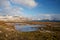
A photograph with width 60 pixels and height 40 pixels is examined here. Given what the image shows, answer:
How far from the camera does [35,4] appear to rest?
1941mm

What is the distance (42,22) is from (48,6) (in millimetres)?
300

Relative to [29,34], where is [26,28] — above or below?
above

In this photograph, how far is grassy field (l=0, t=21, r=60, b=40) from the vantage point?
1.87m

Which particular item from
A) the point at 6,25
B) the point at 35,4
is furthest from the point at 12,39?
the point at 35,4

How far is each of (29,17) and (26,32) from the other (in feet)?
0.86

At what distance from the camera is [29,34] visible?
6.19ft

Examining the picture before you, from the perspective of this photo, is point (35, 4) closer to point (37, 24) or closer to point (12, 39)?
point (37, 24)

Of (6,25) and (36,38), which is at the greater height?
(6,25)

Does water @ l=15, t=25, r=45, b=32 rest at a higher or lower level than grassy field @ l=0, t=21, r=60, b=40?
higher

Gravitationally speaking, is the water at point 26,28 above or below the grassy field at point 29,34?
above

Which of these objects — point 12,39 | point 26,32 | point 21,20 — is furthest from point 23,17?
point 12,39

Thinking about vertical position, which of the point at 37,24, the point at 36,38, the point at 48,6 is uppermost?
the point at 48,6

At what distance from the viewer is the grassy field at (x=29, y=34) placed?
6.14 feet

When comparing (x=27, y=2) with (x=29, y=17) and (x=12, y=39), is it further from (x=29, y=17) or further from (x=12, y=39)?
(x=12, y=39)
